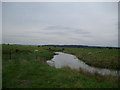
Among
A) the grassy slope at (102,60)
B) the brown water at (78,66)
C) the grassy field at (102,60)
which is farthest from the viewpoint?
the grassy slope at (102,60)

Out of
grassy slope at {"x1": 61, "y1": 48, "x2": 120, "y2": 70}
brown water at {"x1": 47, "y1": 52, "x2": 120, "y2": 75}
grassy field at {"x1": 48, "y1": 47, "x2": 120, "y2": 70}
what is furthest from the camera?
grassy slope at {"x1": 61, "y1": 48, "x2": 120, "y2": 70}

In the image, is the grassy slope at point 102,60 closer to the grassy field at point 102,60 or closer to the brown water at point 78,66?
the grassy field at point 102,60

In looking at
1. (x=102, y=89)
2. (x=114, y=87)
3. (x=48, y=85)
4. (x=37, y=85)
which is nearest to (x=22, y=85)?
(x=37, y=85)

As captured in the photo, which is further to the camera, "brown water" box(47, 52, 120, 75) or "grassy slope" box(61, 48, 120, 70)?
"grassy slope" box(61, 48, 120, 70)

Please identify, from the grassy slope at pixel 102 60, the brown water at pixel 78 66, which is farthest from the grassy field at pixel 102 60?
the brown water at pixel 78 66

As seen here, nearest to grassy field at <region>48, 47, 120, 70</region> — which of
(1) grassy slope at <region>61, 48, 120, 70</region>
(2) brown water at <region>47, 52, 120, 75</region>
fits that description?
(1) grassy slope at <region>61, 48, 120, 70</region>

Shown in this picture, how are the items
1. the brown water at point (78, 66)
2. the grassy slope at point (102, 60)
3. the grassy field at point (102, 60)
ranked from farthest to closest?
the grassy slope at point (102, 60) < the grassy field at point (102, 60) < the brown water at point (78, 66)

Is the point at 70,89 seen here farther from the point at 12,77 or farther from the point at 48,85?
the point at 12,77

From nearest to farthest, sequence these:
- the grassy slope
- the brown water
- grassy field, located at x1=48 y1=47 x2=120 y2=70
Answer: the brown water
grassy field, located at x1=48 y1=47 x2=120 y2=70
the grassy slope

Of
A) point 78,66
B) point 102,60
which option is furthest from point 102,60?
point 78,66

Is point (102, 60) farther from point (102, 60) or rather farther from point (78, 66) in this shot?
point (78, 66)

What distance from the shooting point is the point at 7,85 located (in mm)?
9609

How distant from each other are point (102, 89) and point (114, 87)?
119cm

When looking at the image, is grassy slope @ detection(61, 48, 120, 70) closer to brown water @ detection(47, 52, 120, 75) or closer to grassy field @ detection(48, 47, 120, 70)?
grassy field @ detection(48, 47, 120, 70)
